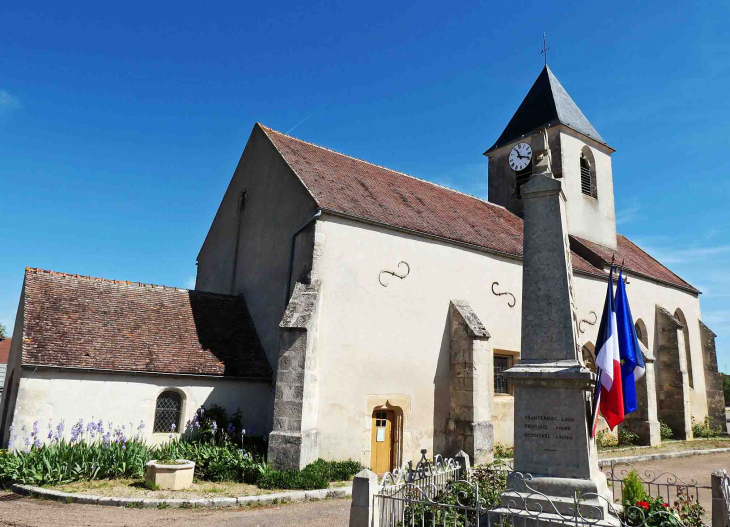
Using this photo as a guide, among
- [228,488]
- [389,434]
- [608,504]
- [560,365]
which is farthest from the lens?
[389,434]

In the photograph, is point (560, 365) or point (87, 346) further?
point (87, 346)

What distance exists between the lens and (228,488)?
32.1 feet

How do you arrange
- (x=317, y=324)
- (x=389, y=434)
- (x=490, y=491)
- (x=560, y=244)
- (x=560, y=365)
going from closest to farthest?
(x=560, y=365), (x=560, y=244), (x=490, y=491), (x=317, y=324), (x=389, y=434)

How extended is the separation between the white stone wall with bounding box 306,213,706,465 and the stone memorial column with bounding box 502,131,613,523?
6.03 m

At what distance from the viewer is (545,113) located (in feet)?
74.1

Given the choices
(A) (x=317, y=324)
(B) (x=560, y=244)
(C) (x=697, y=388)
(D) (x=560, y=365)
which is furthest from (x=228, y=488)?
(C) (x=697, y=388)

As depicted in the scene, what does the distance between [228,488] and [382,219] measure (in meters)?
7.34

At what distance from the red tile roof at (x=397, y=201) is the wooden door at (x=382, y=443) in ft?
16.2

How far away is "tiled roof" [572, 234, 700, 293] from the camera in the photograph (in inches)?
813

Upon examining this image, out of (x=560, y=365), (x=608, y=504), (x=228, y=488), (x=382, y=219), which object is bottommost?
(x=228, y=488)

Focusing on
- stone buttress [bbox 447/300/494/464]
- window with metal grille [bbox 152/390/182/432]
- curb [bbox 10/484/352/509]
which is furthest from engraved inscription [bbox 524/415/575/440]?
window with metal grille [bbox 152/390/182/432]

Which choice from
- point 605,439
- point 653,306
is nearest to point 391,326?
point 605,439

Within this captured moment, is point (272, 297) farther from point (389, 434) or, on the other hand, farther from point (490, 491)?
point (490, 491)

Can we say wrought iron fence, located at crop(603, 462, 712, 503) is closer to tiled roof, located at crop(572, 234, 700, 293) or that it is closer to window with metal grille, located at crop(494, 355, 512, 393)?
window with metal grille, located at crop(494, 355, 512, 393)
